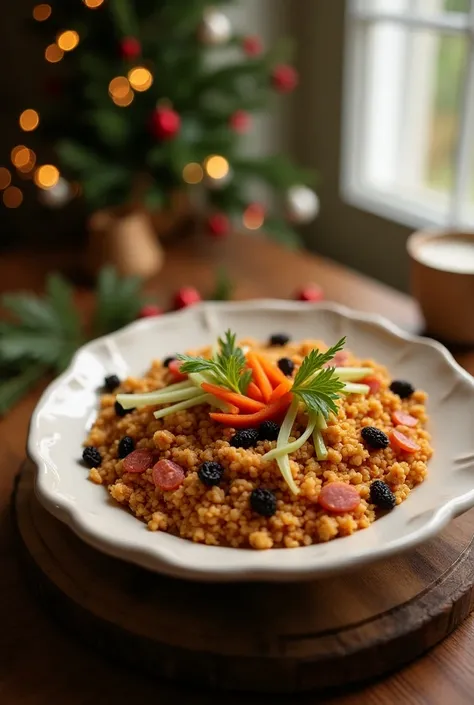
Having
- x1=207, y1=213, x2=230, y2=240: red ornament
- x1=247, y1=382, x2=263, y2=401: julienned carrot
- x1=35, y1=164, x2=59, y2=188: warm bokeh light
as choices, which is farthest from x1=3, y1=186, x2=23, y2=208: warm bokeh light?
x1=247, y1=382, x2=263, y2=401: julienned carrot

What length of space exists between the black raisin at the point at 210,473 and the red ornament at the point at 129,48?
106cm

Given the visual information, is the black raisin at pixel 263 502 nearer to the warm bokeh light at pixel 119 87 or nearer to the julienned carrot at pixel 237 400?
the julienned carrot at pixel 237 400

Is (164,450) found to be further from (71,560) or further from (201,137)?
(201,137)

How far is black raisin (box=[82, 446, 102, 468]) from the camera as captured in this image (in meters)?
1.00

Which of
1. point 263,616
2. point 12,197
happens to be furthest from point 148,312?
point 12,197

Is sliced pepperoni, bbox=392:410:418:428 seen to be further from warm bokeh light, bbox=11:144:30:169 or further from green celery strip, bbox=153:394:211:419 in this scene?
warm bokeh light, bbox=11:144:30:169

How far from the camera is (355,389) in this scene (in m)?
1.03

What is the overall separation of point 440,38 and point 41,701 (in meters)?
1.91

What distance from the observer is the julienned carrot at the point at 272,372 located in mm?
1030

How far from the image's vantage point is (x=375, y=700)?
0.82 m

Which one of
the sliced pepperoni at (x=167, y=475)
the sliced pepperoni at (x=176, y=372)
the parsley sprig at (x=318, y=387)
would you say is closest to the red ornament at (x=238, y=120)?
the sliced pepperoni at (x=176, y=372)

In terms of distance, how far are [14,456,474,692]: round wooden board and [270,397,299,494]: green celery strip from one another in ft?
0.41

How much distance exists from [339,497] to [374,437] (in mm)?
108

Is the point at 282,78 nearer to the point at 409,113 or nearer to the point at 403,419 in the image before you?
the point at 409,113
